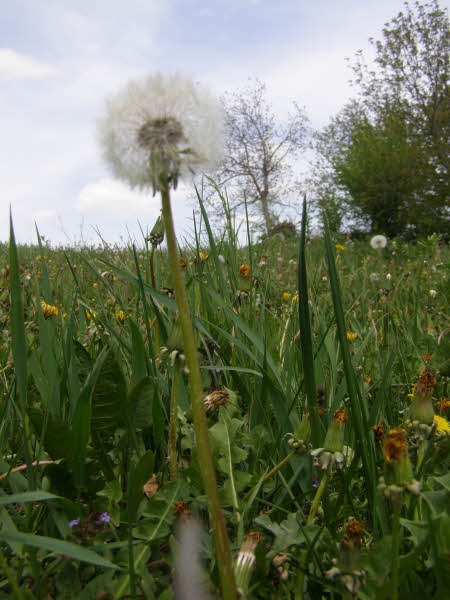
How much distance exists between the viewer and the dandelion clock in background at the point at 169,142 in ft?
1.80

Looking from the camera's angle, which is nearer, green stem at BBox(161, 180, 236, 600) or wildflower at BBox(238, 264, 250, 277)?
green stem at BBox(161, 180, 236, 600)

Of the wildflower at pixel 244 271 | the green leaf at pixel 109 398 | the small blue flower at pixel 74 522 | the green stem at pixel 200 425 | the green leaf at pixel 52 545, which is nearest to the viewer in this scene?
the green stem at pixel 200 425

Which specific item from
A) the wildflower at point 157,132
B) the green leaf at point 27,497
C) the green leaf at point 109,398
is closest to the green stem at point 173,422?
the green leaf at point 109,398

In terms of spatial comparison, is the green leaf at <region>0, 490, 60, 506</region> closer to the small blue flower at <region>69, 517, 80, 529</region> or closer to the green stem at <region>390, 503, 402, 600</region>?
the small blue flower at <region>69, 517, 80, 529</region>

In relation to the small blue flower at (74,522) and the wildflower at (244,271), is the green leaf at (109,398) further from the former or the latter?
the wildflower at (244,271)

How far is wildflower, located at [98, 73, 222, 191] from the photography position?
615 mm

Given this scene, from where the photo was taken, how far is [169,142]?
2.04ft

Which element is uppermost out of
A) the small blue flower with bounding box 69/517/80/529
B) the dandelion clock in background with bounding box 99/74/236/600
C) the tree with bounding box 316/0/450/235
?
the tree with bounding box 316/0/450/235

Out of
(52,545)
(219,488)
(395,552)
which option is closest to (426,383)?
(395,552)

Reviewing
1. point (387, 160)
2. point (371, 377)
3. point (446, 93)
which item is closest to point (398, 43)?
point (446, 93)

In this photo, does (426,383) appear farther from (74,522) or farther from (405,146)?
(405,146)

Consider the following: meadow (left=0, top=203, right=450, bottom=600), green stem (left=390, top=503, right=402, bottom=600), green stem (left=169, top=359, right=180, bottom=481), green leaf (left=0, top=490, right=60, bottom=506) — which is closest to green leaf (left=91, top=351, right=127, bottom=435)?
meadow (left=0, top=203, right=450, bottom=600)

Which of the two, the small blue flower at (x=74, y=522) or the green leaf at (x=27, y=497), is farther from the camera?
the small blue flower at (x=74, y=522)

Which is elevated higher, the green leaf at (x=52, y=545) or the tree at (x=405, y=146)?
the tree at (x=405, y=146)
